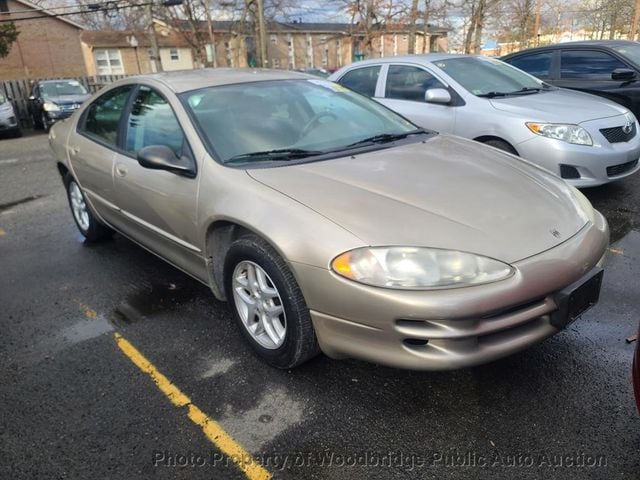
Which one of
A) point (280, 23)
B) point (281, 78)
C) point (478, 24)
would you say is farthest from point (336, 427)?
point (280, 23)

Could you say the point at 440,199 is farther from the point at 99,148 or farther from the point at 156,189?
the point at 99,148

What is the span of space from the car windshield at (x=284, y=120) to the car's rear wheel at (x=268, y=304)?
23.7 inches

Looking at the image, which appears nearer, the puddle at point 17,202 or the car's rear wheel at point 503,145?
the car's rear wheel at point 503,145

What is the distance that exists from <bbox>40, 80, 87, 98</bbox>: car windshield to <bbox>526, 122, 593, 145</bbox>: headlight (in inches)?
600

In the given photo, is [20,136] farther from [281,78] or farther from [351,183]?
[351,183]

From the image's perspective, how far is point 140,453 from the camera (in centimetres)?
213

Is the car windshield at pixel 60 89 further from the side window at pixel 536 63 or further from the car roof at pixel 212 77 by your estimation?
the car roof at pixel 212 77

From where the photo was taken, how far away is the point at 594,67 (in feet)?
22.8

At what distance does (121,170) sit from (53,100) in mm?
13641

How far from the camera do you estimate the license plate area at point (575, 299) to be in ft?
7.14

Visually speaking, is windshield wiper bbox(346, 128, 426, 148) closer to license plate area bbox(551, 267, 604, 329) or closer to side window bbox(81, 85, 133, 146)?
license plate area bbox(551, 267, 604, 329)

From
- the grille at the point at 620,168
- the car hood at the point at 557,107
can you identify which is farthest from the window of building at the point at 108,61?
the grille at the point at 620,168

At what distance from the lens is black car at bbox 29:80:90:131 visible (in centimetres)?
1472

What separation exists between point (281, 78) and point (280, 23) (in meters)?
44.0
